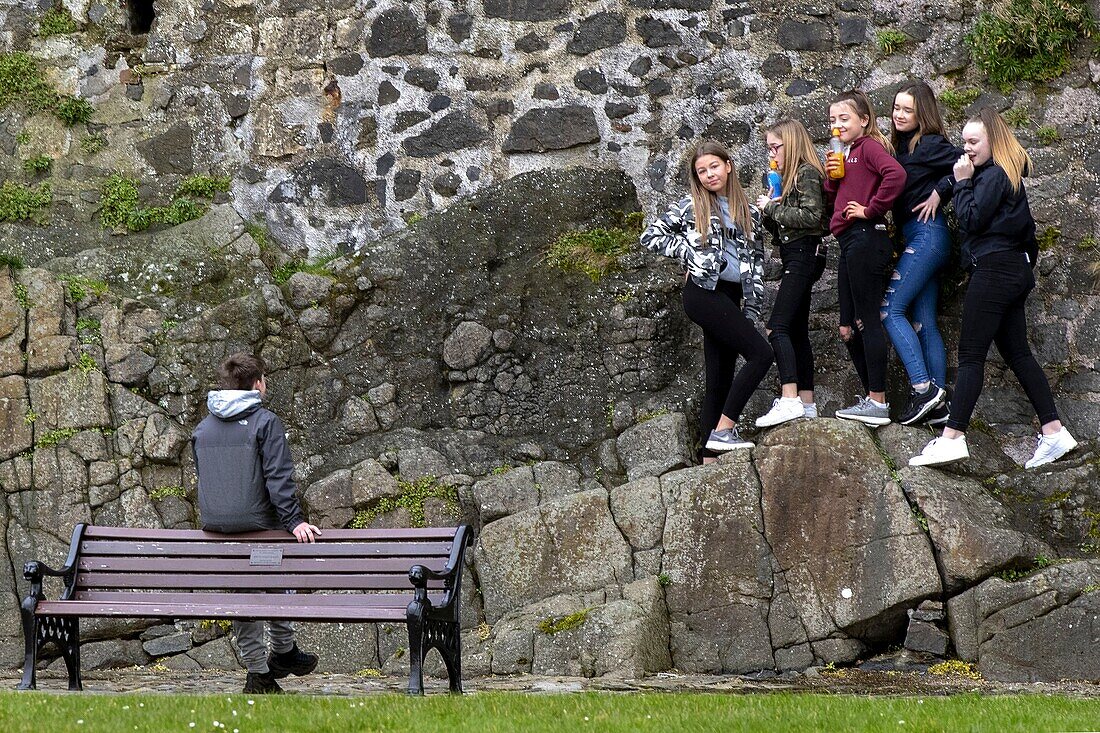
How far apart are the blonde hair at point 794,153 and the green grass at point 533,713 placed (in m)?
3.52

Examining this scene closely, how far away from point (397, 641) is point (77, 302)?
3.39 meters

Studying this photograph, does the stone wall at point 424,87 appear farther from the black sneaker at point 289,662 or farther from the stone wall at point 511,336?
the black sneaker at point 289,662

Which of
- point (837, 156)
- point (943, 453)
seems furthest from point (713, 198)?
point (943, 453)

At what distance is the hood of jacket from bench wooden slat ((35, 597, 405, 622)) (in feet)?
3.01

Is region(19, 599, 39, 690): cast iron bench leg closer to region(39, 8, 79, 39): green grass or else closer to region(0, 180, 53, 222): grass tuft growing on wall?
region(0, 180, 53, 222): grass tuft growing on wall

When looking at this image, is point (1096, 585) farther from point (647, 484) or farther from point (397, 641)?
point (397, 641)

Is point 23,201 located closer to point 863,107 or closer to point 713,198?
point 713,198

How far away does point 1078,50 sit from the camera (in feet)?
28.9

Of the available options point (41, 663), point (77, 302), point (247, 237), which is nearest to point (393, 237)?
point (247, 237)

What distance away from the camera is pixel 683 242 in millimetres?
7863

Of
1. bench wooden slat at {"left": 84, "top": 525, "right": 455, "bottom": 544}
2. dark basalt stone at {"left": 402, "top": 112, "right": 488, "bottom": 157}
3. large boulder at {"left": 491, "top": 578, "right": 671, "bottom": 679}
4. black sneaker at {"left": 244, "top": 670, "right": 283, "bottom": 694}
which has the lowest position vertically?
large boulder at {"left": 491, "top": 578, "right": 671, "bottom": 679}

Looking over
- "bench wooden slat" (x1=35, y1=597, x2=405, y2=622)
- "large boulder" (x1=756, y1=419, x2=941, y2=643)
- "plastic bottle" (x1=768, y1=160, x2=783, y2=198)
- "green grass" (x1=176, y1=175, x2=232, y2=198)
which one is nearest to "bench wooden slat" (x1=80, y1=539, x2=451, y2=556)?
"bench wooden slat" (x1=35, y1=597, x2=405, y2=622)

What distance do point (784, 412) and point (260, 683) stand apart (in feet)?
11.1

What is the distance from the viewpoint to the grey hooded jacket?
21.2 feet
